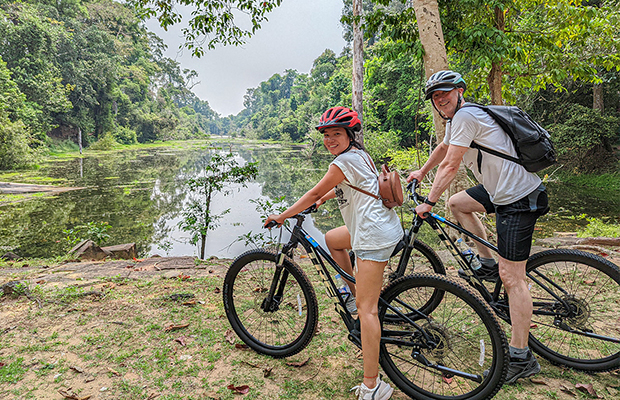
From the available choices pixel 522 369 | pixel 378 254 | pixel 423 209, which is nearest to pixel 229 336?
pixel 378 254

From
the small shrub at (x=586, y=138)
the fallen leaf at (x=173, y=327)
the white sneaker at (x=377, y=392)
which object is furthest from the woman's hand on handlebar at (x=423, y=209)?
the small shrub at (x=586, y=138)

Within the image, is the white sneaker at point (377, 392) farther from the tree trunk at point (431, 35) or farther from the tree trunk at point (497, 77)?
the tree trunk at point (497, 77)

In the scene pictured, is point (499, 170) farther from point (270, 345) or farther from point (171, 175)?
point (171, 175)

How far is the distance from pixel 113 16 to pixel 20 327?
6129 centimetres

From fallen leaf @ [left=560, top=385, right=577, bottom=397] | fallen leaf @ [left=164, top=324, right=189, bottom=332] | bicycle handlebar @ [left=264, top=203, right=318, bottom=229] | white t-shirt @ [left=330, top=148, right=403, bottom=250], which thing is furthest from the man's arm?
fallen leaf @ [left=164, top=324, right=189, bottom=332]

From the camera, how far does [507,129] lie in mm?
2043

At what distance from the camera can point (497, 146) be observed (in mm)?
2062

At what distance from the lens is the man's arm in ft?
6.91

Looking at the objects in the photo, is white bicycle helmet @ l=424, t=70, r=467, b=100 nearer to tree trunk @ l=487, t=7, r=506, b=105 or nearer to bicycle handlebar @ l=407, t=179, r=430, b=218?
bicycle handlebar @ l=407, t=179, r=430, b=218

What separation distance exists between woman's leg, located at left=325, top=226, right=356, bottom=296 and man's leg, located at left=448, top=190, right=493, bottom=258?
89 cm

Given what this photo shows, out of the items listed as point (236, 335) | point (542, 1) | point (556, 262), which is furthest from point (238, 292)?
point (542, 1)

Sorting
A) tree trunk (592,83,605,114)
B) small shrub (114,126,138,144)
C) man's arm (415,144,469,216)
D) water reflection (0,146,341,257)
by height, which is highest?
tree trunk (592,83,605,114)

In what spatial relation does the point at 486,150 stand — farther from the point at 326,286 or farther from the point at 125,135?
the point at 125,135

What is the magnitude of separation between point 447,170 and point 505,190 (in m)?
0.37
